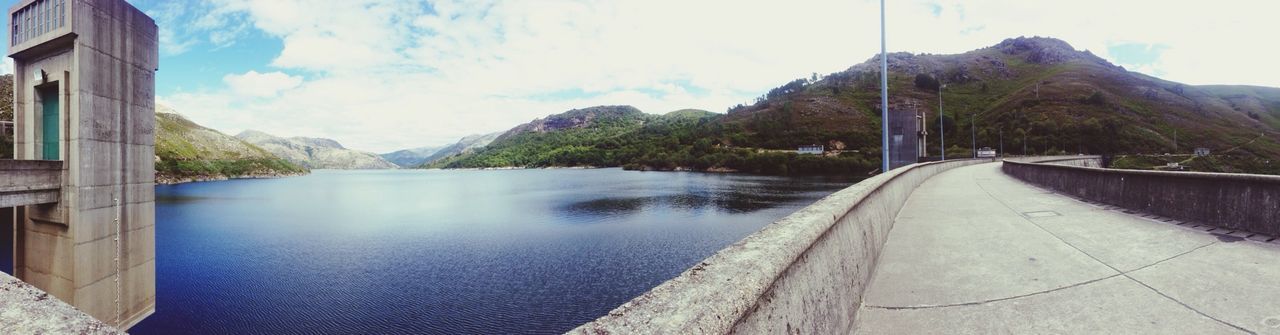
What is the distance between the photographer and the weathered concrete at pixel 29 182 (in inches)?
506

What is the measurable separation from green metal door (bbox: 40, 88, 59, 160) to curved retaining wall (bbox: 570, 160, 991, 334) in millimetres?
22575

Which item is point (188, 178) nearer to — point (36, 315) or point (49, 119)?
point (49, 119)

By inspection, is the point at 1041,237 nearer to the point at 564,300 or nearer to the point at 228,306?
the point at 564,300

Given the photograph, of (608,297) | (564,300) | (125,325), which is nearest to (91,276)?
(125,325)

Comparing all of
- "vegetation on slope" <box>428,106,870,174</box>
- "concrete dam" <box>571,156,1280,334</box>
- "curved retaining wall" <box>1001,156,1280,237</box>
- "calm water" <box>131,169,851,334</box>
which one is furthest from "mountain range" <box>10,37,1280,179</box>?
"concrete dam" <box>571,156,1280,334</box>

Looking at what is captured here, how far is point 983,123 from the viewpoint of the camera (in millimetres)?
119875

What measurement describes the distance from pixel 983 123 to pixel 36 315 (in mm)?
147411

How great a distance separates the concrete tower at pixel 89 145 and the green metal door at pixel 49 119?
0.03 meters

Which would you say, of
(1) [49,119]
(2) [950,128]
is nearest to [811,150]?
(2) [950,128]

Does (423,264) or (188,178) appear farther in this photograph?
(188,178)

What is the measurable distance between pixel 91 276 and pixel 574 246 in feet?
60.7

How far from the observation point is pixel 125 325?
15.5 m

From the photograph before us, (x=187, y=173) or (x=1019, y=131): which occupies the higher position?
(x=1019, y=131)

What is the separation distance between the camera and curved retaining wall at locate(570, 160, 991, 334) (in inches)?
61.4
